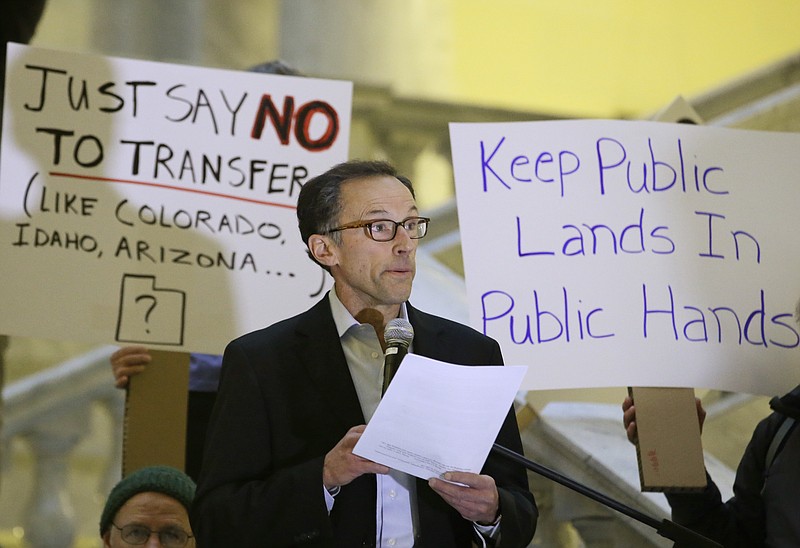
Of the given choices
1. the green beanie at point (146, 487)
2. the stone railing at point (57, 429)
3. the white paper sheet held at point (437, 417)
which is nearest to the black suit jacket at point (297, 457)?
the white paper sheet held at point (437, 417)

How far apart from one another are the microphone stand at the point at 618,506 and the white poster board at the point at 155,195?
120 cm

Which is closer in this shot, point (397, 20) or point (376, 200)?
point (376, 200)

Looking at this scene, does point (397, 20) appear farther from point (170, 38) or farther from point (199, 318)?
point (199, 318)

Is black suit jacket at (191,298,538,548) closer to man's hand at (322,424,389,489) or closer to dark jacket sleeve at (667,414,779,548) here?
man's hand at (322,424,389,489)

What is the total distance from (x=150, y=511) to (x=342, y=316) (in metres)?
0.81

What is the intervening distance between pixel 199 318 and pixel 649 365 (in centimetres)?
112

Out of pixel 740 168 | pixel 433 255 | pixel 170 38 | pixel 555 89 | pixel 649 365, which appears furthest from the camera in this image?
pixel 555 89

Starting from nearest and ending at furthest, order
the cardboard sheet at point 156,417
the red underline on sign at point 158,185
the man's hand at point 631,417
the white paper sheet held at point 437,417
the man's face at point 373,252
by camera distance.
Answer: the white paper sheet held at point 437,417
the man's face at point 373,252
the man's hand at point 631,417
the cardboard sheet at point 156,417
the red underline on sign at point 158,185

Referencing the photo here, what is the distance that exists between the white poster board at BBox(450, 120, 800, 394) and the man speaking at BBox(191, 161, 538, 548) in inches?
18.4

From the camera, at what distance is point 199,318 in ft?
11.0

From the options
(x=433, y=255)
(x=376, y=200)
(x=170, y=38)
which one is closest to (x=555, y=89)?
(x=170, y=38)

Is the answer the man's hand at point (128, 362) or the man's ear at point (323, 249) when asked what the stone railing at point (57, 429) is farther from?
the man's ear at point (323, 249)

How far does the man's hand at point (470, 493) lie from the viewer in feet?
7.16

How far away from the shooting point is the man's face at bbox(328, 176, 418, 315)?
2.43 m
